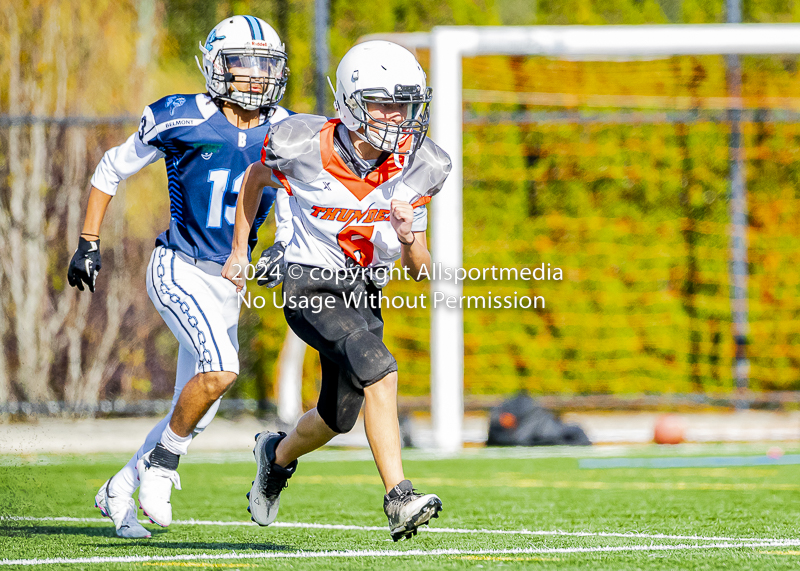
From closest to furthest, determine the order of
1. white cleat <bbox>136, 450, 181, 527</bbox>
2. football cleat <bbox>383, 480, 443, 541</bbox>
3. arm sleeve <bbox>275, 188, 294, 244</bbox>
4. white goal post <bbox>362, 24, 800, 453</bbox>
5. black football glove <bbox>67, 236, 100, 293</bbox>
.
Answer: football cleat <bbox>383, 480, 443, 541</bbox>
arm sleeve <bbox>275, 188, 294, 244</bbox>
white cleat <bbox>136, 450, 181, 527</bbox>
black football glove <bbox>67, 236, 100, 293</bbox>
white goal post <bbox>362, 24, 800, 453</bbox>

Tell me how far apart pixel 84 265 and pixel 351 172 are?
1.24 metres

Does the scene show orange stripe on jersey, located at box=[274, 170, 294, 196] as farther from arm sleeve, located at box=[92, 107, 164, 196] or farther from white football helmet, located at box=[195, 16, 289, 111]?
arm sleeve, located at box=[92, 107, 164, 196]

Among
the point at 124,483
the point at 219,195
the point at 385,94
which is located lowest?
the point at 124,483

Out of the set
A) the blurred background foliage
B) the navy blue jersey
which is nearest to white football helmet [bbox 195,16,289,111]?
the navy blue jersey

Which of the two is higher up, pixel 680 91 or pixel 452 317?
pixel 680 91

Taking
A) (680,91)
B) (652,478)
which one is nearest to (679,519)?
(652,478)

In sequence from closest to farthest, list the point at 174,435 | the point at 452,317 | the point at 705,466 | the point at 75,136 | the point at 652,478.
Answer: the point at 174,435 → the point at 652,478 → the point at 705,466 → the point at 452,317 → the point at 75,136

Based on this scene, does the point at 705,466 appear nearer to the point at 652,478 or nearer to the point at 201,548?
the point at 652,478

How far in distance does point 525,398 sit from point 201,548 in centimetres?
471

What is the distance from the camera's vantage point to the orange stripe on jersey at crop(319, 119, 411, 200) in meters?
3.75

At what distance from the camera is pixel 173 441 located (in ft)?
13.9

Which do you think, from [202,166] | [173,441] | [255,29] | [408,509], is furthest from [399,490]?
[255,29]

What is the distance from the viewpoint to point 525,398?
8250 mm

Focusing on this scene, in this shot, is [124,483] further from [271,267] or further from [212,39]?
[212,39]
